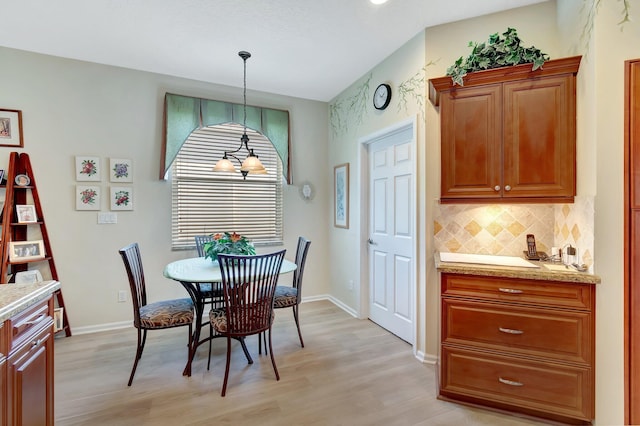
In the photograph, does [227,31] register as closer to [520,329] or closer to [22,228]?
[22,228]

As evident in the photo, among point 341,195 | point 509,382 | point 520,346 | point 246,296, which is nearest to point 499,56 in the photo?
point 520,346

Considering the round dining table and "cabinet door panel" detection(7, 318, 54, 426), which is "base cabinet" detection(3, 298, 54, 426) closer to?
"cabinet door panel" detection(7, 318, 54, 426)

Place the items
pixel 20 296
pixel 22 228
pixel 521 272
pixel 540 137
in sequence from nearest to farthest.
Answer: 1. pixel 20 296
2. pixel 521 272
3. pixel 540 137
4. pixel 22 228

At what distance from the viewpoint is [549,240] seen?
2.25m

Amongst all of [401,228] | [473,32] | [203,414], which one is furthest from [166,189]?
[473,32]

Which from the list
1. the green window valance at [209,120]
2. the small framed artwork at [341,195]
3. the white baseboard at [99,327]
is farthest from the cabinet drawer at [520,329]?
the white baseboard at [99,327]

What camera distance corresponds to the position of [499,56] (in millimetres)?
1996

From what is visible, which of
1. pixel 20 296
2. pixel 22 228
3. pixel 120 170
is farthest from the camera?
pixel 120 170

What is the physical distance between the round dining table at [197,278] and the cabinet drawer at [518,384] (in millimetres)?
1451

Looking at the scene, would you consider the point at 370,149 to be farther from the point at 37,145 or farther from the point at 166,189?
the point at 37,145

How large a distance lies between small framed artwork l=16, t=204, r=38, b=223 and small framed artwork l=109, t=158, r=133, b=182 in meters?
0.72

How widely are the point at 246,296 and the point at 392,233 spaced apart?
1.69 m

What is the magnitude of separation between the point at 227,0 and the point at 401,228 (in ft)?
8.12

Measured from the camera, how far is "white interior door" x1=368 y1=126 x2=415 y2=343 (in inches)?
112
